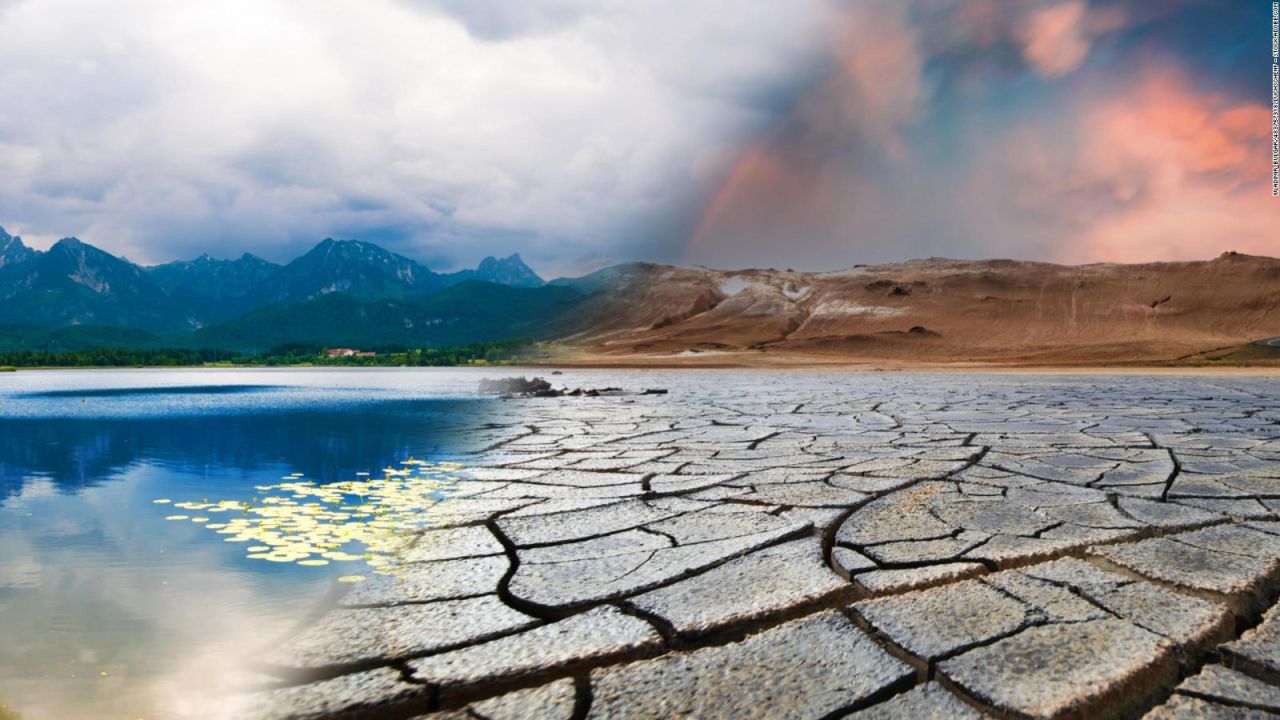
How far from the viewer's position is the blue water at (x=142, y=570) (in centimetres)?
206

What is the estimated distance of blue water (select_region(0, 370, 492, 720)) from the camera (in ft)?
6.77

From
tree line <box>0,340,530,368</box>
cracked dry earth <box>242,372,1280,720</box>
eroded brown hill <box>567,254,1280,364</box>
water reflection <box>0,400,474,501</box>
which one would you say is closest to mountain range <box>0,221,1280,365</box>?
eroded brown hill <box>567,254,1280,364</box>

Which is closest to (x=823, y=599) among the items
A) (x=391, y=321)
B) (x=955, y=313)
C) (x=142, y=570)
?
(x=142, y=570)

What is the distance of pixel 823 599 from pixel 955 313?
62832mm

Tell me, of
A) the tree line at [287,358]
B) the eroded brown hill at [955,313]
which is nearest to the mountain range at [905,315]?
the eroded brown hill at [955,313]

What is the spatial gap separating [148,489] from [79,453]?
3.11 m

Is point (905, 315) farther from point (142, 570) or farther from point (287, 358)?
point (142, 570)

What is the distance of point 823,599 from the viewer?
2.27 meters

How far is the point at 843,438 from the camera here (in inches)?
249

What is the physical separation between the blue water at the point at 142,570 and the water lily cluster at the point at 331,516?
11cm

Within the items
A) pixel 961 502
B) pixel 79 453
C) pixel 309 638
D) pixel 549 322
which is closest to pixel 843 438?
pixel 961 502

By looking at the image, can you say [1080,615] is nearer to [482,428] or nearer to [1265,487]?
[1265,487]

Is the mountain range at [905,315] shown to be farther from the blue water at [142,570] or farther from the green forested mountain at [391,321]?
the blue water at [142,570]

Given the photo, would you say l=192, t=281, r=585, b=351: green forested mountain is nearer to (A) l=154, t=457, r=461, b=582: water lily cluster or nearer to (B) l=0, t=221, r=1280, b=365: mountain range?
(B) l=0, t=221, r=1280, b=365: mountain range
